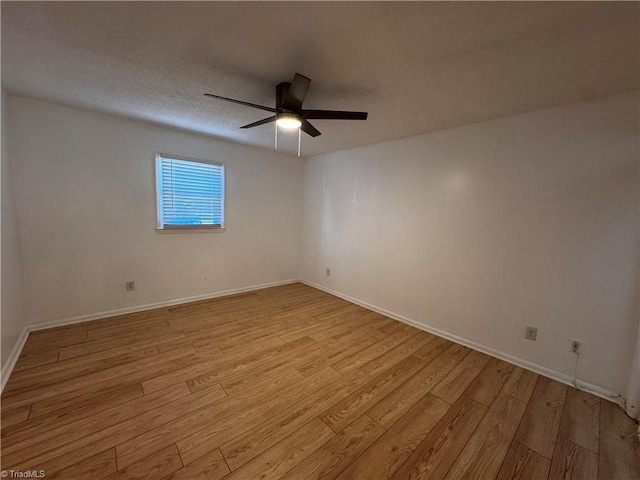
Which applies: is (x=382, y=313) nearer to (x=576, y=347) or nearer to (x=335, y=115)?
(x=576, y=347)

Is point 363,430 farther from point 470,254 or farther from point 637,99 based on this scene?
point 637,99

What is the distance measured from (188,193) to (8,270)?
180cm

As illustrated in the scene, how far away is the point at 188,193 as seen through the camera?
11.3 feet

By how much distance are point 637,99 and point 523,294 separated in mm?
1656

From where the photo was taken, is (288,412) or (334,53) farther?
(288,412)

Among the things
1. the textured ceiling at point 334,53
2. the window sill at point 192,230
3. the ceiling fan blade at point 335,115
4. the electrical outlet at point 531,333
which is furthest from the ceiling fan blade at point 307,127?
the electrical outlet at point 531,333

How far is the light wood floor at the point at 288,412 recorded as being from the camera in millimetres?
1364

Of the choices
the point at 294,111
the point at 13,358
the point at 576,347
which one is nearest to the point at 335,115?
the point at 294,111

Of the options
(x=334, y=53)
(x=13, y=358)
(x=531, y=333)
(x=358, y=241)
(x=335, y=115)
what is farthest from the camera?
(x=358, y=241)

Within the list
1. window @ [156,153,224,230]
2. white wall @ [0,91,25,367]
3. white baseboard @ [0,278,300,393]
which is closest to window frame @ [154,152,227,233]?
window @ [156,153,224,230]

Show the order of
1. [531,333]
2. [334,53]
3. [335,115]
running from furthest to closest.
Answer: [531,333] < [335,115] < [334,53]

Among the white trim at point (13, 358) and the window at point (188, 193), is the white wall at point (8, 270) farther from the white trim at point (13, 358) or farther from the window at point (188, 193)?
the window at point (188, 193)

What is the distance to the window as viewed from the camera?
3232 millimetres

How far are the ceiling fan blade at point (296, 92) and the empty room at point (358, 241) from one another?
0.03 m
